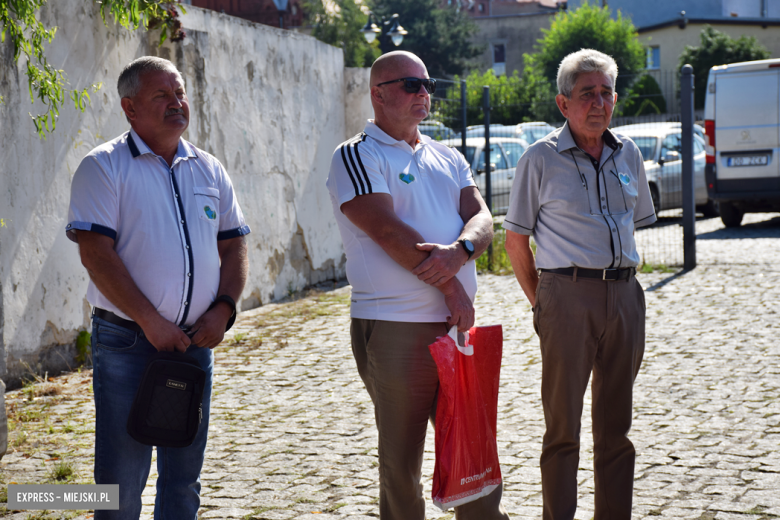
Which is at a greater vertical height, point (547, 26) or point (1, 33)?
point (547, 26)

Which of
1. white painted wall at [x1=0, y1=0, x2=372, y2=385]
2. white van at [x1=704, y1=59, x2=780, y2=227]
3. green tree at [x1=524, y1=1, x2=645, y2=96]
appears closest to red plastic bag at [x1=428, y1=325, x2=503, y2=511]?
white painted wall at [x1=0, y1=0, x2=372, y2=385]

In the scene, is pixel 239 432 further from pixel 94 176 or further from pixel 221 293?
pixel 94 176

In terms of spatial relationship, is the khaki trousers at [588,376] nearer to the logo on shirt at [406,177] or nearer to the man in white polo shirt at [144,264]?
the logo on shirt at [406,177]

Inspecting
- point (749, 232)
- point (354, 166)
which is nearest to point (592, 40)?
point (749, 232)

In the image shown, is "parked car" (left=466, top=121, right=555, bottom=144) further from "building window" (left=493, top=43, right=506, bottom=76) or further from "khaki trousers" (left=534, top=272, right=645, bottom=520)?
"building window" (left=493, top=43, right=506, bottom=76)

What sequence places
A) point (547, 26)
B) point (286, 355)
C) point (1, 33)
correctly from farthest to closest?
point (547, 26) < point (286, 355) < point (1, 33)

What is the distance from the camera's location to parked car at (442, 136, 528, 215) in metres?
Result: 14.0

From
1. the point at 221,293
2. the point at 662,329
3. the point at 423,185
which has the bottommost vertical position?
the point at 662,329

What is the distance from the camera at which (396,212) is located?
3.26 metres

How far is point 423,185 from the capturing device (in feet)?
10.9

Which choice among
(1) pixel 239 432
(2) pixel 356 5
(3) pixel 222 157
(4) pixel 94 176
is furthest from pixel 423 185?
(2) pixel 356 5

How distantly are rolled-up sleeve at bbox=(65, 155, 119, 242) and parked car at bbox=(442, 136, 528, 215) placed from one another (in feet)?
33.9

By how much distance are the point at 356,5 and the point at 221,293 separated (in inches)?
1460

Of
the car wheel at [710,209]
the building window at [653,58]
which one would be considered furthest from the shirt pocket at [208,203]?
the building window at [653,58]
